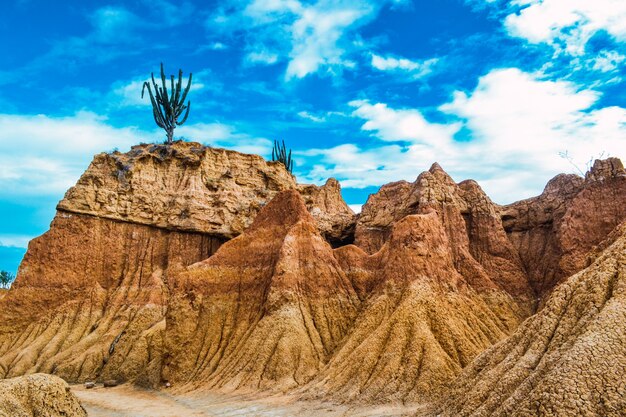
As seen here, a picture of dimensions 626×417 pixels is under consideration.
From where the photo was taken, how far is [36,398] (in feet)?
72.3

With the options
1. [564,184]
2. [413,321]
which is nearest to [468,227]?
[564,184]

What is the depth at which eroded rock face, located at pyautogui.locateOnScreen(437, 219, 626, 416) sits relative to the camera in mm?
17312

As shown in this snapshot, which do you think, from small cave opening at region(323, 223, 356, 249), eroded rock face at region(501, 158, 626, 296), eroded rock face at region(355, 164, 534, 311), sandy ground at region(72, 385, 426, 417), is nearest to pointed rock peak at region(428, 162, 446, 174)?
eroded rock face at region(355, 164, 534, 311)

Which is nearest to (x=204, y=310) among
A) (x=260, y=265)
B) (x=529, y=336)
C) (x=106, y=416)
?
(x=260, y=265)

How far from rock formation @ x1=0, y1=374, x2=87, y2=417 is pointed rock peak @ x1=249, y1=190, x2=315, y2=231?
29.1m

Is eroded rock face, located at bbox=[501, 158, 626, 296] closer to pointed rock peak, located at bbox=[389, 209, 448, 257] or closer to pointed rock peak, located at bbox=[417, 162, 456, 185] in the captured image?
pointed rock peak, located at bbox=[417, 162, 456, 185]

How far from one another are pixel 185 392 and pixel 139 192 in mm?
29051

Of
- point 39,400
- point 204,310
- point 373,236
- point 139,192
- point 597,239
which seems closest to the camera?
point 39,400

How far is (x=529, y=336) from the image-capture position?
2295 centimetres

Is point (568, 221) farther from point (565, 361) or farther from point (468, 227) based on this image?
point (565, 361)

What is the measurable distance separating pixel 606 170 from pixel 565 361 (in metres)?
31.9

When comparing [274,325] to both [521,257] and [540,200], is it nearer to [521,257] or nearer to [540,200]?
[521,257]

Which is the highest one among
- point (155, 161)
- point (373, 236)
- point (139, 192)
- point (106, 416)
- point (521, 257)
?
point (155, 161)

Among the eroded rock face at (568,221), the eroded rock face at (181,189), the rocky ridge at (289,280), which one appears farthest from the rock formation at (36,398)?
the eroded rock face at (181,189)
